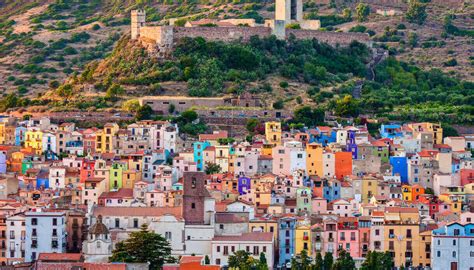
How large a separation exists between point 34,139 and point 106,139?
110 inches

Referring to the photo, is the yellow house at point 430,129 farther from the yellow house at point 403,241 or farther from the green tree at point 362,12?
the green tree at point 362,12

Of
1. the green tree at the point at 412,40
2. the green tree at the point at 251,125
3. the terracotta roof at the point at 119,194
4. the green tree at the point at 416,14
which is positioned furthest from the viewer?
the green tree at the point at 416,14

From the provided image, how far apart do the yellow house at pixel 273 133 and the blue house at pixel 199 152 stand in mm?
2705

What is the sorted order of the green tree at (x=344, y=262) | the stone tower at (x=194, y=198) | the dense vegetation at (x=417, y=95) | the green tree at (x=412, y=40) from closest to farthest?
1. the green tree at (x=344, y=262)
2. the stone tower at (x=194, y=198)
3. the dense vegetation at (x=417, y=95)
4. the green tree at (x=412, y=40)

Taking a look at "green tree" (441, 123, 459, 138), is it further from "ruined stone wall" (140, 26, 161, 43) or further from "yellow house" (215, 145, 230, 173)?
"ruined stone wall" (140, 26, 161, 43)

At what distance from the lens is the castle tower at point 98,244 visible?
4769cm

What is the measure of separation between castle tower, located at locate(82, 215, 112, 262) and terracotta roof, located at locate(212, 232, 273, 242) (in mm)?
3277

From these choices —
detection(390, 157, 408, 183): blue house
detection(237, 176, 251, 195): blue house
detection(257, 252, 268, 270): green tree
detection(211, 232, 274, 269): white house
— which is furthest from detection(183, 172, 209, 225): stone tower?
detection(390, 157, 408, 183): blue house

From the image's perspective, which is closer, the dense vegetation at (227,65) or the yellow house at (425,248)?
the yellow house at (425,248)

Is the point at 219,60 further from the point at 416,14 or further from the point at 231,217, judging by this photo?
the point at 231,217

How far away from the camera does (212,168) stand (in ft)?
193

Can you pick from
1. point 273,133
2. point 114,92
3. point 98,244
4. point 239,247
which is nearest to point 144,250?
point 98,244

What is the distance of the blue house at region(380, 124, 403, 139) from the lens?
6375cm

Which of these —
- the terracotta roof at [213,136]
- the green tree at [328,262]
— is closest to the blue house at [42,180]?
the terracotta roof at [213,136]
